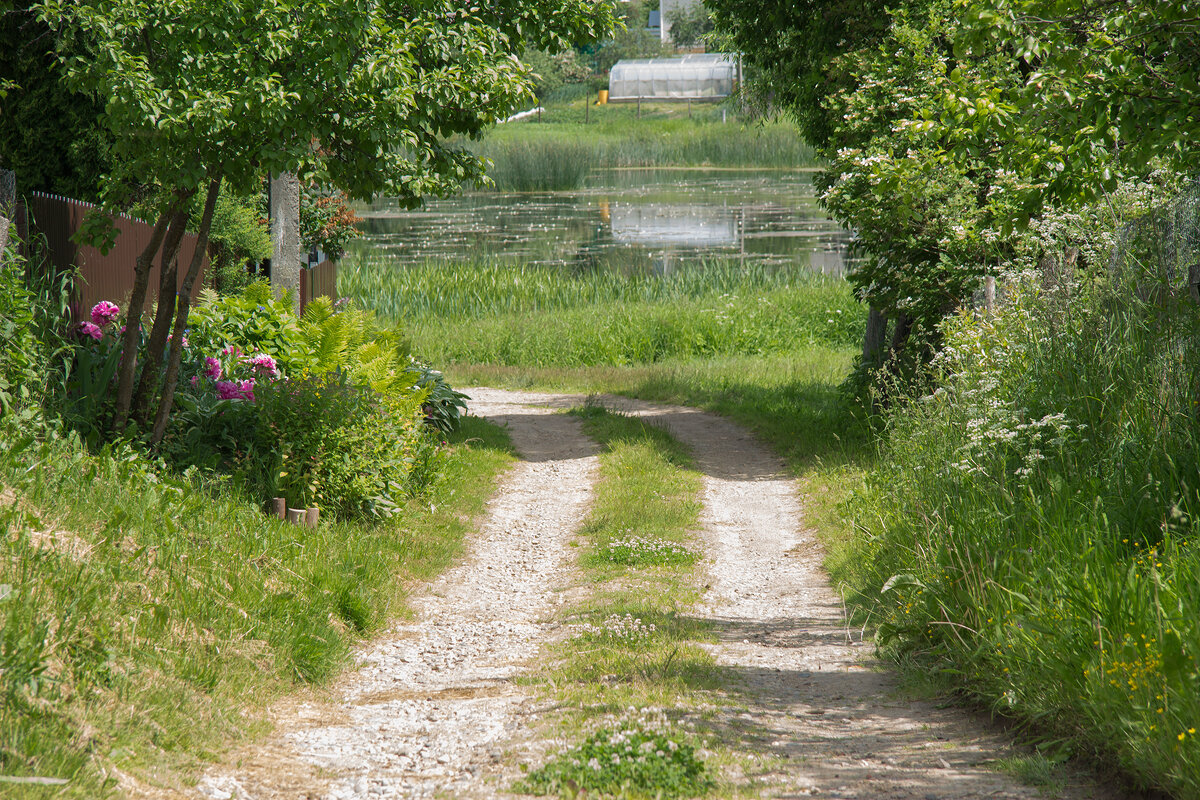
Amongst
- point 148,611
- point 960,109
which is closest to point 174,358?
point 148,611

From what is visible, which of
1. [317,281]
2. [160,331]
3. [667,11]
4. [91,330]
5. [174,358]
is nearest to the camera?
[174,358]

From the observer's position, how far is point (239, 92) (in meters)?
5.93

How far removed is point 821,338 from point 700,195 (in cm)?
2679

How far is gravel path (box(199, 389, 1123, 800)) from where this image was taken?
365 centimetres

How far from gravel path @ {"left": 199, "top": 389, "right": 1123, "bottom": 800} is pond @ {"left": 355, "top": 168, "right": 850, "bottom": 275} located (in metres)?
19.3

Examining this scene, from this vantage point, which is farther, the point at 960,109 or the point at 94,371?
the point at 94,371

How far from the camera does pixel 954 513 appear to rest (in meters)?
5.48

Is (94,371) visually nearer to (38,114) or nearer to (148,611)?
(38,114)

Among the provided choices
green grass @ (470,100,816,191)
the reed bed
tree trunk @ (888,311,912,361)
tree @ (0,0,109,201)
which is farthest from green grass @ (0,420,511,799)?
green grass @ (470,100,816,191)

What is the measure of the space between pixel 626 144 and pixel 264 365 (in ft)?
174

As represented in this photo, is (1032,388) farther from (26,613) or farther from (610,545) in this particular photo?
(26,613)

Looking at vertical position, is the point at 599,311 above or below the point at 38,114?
below

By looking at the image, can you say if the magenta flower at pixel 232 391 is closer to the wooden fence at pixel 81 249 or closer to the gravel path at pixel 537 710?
the wooden fence at pixel 81 249

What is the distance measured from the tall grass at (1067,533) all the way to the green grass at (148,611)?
9.99 feet
